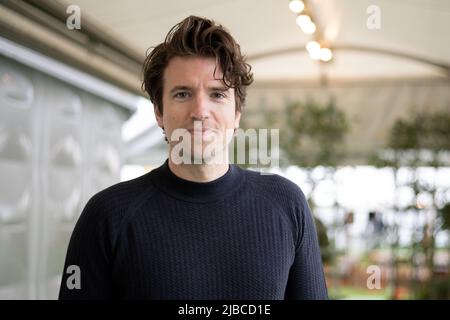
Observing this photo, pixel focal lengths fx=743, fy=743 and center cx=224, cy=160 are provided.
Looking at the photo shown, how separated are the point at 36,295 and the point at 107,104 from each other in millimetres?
1534

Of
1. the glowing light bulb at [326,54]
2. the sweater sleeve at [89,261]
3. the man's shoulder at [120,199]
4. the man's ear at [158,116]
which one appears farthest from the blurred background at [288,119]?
the sweater sleeve at [89,261]

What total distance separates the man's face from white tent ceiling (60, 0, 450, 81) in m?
2.65

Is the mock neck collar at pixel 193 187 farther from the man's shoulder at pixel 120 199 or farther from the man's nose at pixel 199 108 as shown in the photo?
the man's nose at pixel 199 108

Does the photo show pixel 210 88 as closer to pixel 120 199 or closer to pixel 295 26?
pixel 120 199

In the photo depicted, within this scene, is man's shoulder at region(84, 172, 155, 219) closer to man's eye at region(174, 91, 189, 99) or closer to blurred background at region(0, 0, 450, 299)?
man's eye at region(174, 91, 189, 99)

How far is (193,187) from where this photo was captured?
1.45 metres

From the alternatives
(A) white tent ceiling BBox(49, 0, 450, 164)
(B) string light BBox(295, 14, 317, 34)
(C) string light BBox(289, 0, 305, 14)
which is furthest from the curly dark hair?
(B) string light BBox(295, 14, 317, 34)

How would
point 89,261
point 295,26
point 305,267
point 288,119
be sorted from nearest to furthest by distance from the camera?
point 89,261
point 305,267
point 295,26
point 288,119

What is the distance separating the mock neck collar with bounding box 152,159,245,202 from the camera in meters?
1.44

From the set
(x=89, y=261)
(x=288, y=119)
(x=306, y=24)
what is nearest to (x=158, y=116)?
(x=89, y=261)

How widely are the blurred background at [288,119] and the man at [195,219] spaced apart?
840 millimetres

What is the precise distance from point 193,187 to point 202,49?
0.87 feet

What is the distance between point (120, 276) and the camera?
1.38 m
